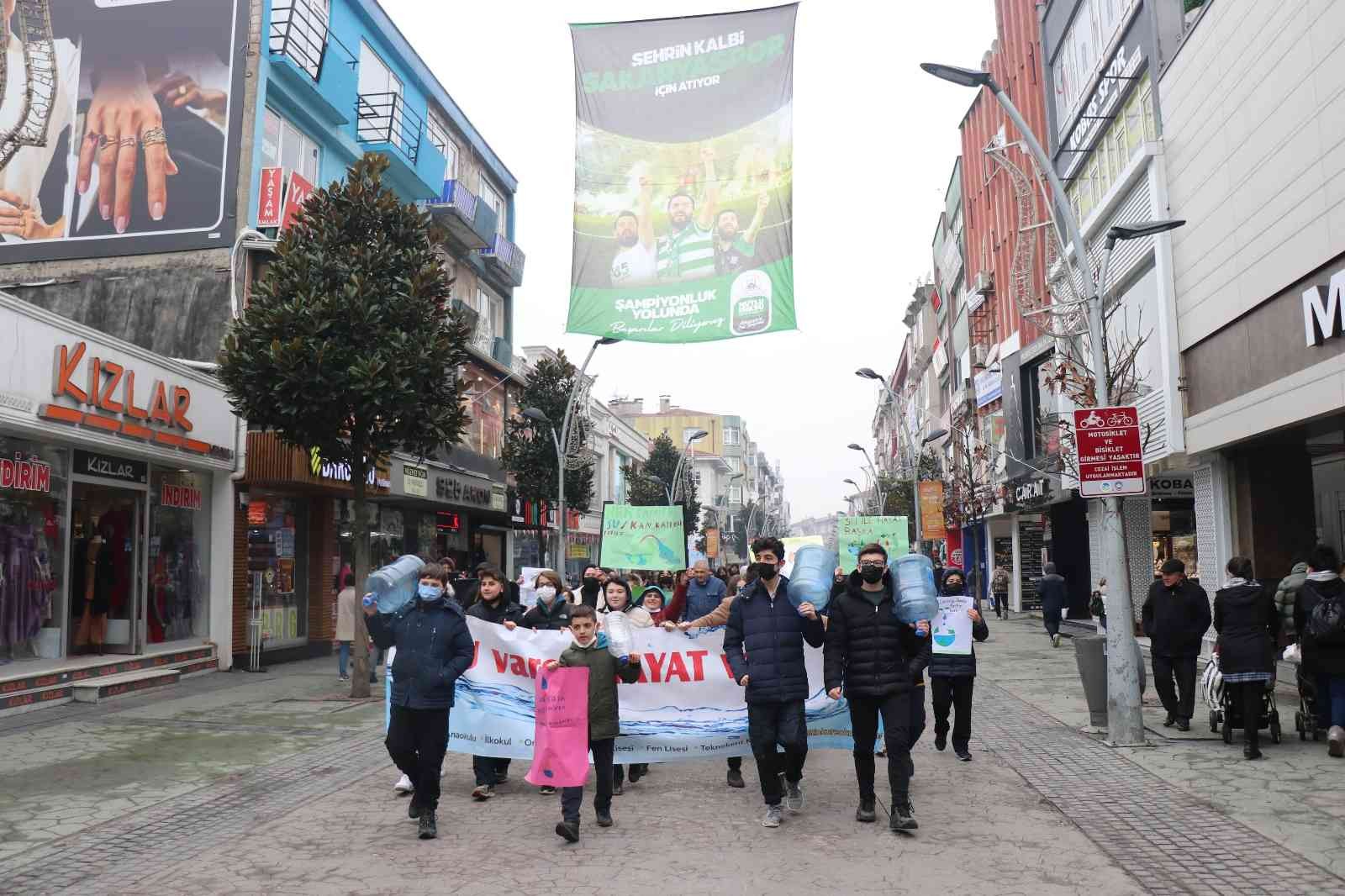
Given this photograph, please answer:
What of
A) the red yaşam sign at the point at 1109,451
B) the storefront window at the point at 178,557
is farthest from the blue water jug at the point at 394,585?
the storefront window at the point at 178,557

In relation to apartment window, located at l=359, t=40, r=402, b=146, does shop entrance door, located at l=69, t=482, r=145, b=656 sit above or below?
below

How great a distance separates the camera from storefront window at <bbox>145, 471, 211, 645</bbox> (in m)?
17.2

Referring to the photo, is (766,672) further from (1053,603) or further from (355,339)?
(1053,603)

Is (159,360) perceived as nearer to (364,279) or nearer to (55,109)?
(364,279)

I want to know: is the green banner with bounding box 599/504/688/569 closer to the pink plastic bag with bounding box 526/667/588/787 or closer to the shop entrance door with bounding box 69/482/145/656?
the shop entrance door with bounding box 69/482/145/656

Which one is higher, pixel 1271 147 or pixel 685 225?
pixel 1271 147

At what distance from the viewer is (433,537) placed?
2966 cm

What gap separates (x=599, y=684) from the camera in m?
7.29

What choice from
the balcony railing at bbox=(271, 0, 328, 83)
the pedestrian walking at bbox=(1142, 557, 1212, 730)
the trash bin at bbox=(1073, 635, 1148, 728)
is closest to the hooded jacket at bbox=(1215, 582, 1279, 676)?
the pedestrian walking at bbox=(1142, 557, 1212, 730)

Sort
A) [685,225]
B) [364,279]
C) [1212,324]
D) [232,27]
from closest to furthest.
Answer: [685,225] → [364,279] → [1212,324] → [232,27]

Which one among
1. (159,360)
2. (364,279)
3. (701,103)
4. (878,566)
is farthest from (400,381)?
(878,566)

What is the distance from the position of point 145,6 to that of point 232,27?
6.67 ft

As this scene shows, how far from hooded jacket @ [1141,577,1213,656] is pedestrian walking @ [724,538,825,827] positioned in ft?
16.1

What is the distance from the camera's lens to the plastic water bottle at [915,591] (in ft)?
23.5
